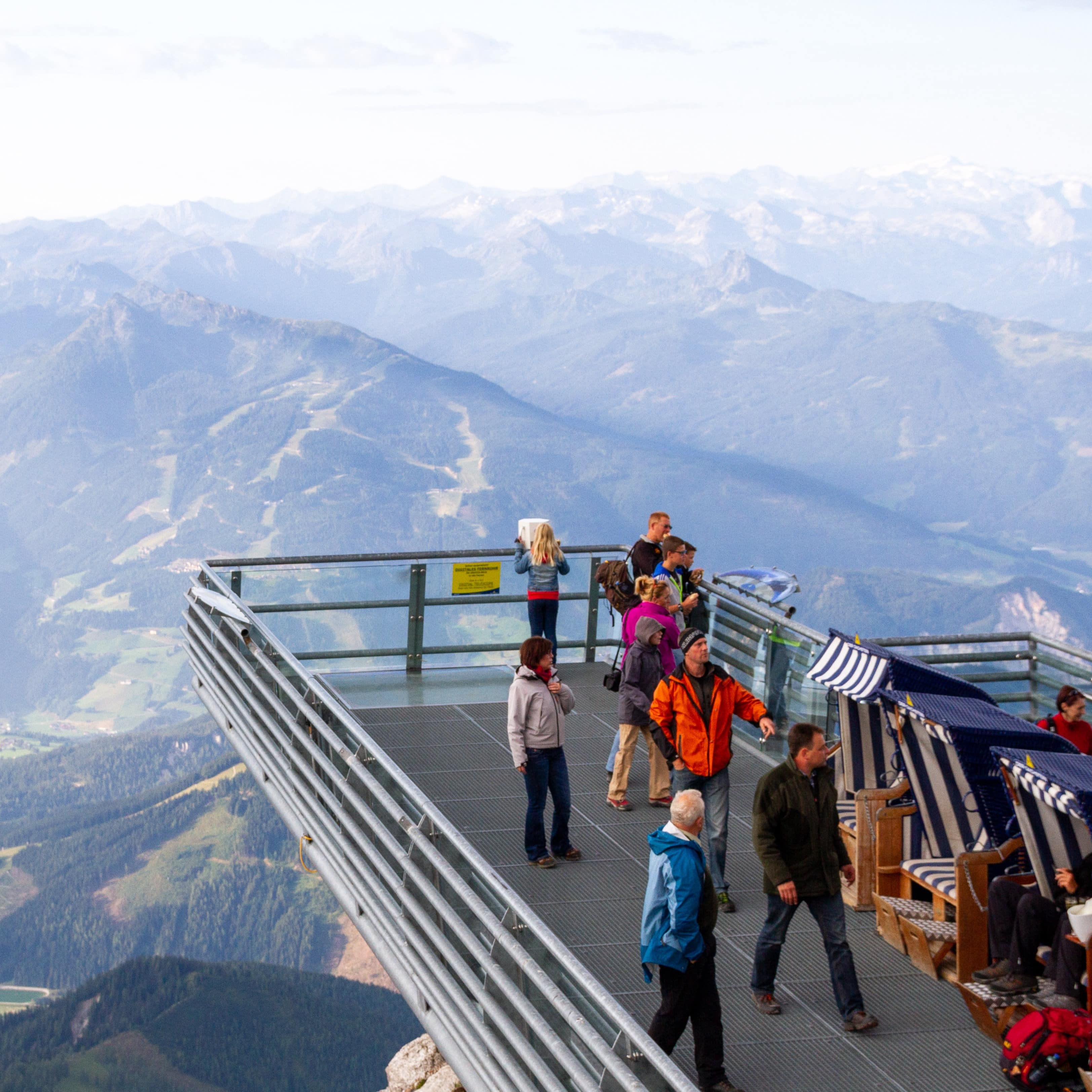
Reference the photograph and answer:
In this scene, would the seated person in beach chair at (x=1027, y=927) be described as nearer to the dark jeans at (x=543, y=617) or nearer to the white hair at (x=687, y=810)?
the white hair at (x=687, y=810)

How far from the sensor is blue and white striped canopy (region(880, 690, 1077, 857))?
7.45 metres

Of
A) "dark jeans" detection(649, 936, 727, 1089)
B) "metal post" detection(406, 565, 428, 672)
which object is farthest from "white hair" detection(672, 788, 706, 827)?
"metal post" detection(406, 565, 428, 672)

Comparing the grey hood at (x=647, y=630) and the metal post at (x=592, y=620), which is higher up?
the grey hood at (x=647, y=630)

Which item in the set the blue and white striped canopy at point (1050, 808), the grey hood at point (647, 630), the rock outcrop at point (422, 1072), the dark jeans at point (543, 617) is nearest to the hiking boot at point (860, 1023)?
the blue and white striped canopy at point (1050, 808)

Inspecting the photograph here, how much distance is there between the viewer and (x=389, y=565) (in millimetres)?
13250

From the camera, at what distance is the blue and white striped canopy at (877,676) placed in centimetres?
825

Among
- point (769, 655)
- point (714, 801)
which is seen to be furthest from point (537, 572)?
point (714, 801)

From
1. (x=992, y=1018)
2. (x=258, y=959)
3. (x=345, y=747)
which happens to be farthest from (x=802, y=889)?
(x=258, y=959)

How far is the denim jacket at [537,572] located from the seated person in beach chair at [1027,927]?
18.6 ft

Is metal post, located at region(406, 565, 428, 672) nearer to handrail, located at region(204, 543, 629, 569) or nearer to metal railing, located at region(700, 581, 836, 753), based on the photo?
handrail, located at region(204, 543, 629, 569)

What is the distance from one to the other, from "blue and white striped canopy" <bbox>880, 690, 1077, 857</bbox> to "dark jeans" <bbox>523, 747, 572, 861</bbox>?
2.03m

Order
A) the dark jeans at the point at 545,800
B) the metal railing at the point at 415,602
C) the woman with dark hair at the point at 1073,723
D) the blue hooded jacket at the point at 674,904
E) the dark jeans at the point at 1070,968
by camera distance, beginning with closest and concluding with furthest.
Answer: the blue hooded jacket at the point at 674,904
the dark jeans at the point at 1070,968
the dark jeans at the point at 545,800
the woman with dark hair at the point at 1073,723
the metal railing at the point at 415,602

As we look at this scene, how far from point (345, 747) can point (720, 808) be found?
2233 mm

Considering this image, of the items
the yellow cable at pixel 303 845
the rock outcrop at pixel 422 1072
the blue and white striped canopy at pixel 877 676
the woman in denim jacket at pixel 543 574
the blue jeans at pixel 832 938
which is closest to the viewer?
the blue jeans at pixel 832 938
